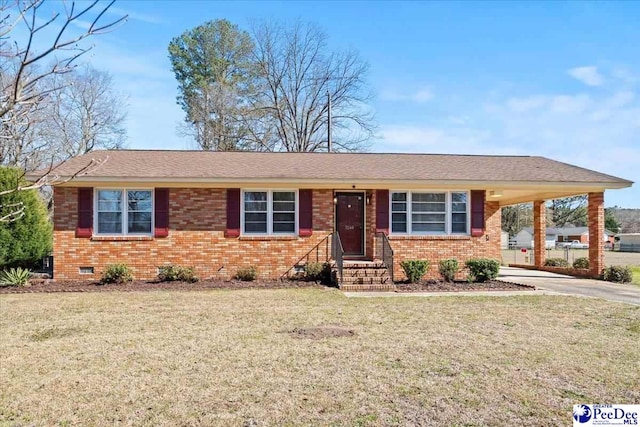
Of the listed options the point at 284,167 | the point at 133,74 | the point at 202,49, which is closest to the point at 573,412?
the point at 133,74

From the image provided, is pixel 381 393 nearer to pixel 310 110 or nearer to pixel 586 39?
pixel 586 39

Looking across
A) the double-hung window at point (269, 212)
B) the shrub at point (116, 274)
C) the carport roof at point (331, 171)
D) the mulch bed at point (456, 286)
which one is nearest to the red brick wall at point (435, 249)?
the mulch bed at point (456, 286)

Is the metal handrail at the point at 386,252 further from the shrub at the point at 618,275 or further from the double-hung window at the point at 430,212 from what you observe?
the shrub at the point at 618,275

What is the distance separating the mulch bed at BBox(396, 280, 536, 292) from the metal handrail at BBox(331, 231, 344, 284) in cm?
157

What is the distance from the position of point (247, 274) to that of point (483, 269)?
6.62 meters

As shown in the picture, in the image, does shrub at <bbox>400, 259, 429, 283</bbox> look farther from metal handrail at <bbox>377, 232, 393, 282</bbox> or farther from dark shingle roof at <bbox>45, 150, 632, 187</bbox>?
dark shingle roof at <bbox>45, 150, 632, 187</bbox>

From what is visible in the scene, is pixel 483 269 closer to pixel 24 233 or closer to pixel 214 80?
pixel 24 233

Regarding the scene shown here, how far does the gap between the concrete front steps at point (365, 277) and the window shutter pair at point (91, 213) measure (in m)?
5.19

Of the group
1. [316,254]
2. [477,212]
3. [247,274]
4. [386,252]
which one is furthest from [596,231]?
[247,274]

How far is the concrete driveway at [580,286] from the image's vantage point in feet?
37.8

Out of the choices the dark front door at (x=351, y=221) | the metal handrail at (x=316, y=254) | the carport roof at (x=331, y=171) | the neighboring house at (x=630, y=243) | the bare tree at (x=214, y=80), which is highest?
the bare tree at (x=214, y=80)

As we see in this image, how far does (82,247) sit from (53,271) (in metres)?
1.04

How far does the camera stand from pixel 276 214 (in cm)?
1410

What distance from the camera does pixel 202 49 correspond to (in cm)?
3206
